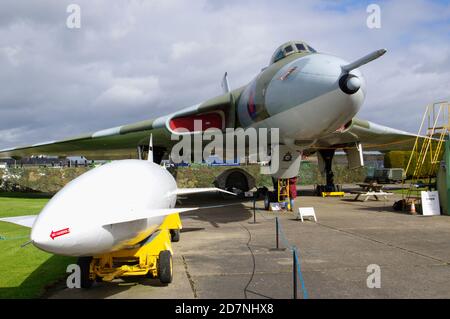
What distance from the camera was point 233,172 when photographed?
20.5 meters

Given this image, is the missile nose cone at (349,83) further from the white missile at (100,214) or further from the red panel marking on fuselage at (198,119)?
the red panel marking on fuselage at (198,119)

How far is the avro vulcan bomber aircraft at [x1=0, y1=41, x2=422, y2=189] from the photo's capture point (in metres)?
8.73

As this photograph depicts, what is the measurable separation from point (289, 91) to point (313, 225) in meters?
3.89

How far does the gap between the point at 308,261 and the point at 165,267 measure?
2.70 m

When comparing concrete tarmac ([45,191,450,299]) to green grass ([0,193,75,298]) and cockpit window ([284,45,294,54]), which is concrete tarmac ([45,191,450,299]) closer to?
green grass ([0,193,75,298])

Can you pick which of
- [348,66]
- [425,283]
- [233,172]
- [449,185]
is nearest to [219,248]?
[425,283]

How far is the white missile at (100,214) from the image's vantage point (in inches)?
157

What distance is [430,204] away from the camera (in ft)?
42.6

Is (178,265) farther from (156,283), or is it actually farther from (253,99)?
(253,99)

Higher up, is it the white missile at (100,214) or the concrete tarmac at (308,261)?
the white missile at (100,214)

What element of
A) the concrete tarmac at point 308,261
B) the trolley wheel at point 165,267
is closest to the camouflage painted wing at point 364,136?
the concrete tarmac at point 308,261

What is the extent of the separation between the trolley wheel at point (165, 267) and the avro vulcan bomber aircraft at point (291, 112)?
5239mm

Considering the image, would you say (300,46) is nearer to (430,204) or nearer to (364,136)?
(430,204)
